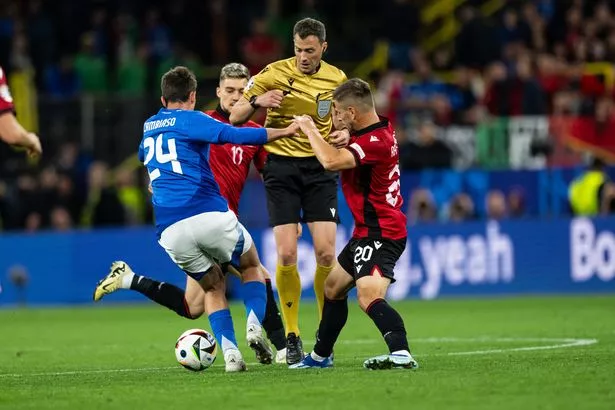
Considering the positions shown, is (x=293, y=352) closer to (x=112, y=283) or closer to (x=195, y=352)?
(x=195, y=352)

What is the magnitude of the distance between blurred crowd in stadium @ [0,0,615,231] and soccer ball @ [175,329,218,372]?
10235 mm

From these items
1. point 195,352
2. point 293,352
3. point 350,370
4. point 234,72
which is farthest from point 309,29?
point 350,370

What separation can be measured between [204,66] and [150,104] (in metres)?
3.21

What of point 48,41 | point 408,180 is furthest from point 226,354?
point 48,41

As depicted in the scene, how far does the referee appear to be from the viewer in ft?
36.7

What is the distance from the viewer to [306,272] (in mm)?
19609

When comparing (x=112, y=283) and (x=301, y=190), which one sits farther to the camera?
(x=301, y=190)

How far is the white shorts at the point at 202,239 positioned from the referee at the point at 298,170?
1.04 meters

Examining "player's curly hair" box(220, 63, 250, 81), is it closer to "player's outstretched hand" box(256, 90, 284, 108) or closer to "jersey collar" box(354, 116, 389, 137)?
"player's outstretched hand" box(256, 90, 284, 108)

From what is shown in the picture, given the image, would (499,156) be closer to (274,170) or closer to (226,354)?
(274,170)

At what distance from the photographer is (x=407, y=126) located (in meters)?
21.9

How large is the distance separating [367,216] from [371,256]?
1.05 ft

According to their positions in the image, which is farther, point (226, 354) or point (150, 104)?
point (150, 104)

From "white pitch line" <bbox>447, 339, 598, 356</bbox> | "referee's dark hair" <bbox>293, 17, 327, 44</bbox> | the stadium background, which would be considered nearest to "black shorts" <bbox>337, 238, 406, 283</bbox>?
"white pitch line" <bbox>447, 339, 598, 356</bbox>
